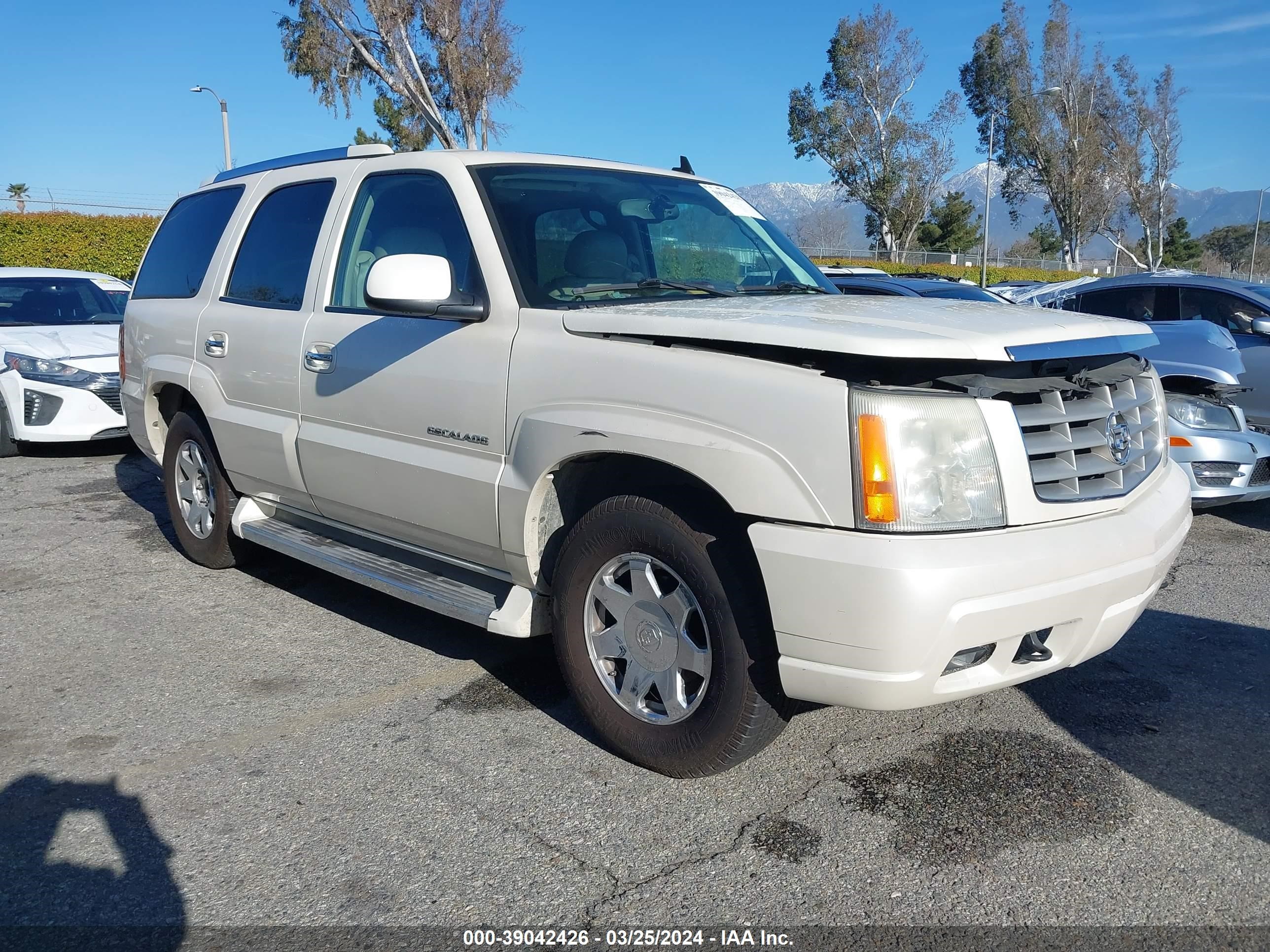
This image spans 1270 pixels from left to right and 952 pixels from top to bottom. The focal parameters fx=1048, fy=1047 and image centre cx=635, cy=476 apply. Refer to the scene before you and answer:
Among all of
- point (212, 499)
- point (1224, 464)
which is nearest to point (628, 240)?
point (212, 499)

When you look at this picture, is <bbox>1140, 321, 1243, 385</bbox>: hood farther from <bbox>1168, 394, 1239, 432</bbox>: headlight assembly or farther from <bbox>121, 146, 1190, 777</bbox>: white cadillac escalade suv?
<bbox>121, 146, 1190, 777</bbox>: white cadillac escalade suv

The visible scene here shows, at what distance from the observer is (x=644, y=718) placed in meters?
3.21

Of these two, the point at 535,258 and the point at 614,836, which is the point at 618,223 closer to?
the point at 535,258

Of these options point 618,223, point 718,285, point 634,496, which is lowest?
point 634,496

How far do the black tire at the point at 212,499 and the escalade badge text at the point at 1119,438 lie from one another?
3.99m

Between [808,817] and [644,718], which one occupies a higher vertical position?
[644,718]

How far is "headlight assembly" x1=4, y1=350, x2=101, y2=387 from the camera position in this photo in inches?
344

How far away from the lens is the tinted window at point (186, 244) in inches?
208

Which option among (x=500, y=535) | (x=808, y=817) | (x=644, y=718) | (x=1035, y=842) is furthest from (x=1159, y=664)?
(x=500, y=535)

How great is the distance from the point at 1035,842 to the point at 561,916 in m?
1.32

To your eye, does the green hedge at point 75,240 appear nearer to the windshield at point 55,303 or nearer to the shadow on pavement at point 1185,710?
the windshield at point 55,303

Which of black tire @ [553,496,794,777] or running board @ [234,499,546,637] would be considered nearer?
black tire @ [553,496,794,777]

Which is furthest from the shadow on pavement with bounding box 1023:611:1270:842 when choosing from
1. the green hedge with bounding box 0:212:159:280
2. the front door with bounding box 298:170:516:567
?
the green hedge with bounding box 0:212:159:280

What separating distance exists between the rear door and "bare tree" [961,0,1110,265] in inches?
2084
